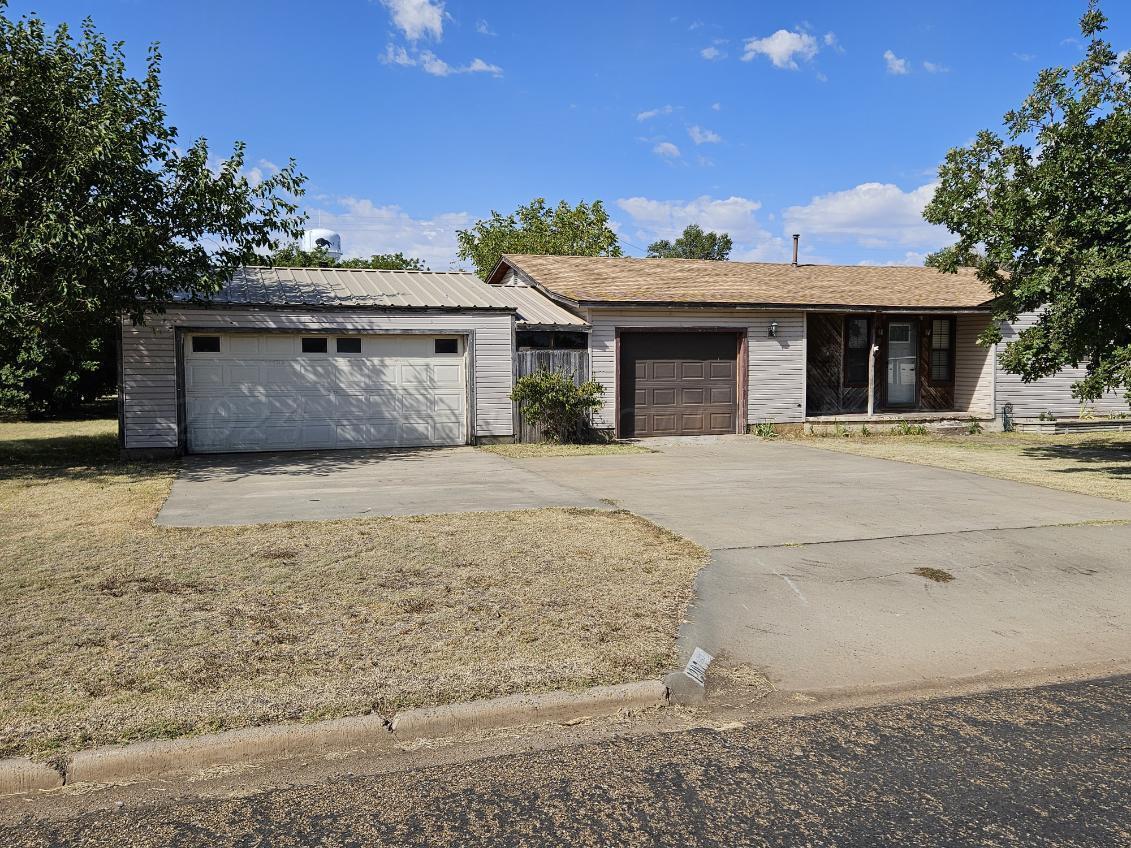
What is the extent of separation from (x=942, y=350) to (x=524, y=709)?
20.4 metres

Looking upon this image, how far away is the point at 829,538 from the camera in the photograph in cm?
780

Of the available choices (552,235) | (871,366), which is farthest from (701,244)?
(871,366)

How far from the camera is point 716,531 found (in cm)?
810

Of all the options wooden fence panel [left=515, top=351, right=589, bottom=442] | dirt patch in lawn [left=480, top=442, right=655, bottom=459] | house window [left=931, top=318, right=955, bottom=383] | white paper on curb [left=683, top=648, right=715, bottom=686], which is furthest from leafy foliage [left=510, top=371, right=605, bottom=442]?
white paper on curb [left=683, top=648, right=715, bottom=686]

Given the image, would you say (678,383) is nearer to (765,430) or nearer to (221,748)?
(765,430)

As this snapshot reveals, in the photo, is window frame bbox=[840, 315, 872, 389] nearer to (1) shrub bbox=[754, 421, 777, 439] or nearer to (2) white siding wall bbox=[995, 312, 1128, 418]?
(2) white siding wall bbox=[995, 312, 1128, 418]

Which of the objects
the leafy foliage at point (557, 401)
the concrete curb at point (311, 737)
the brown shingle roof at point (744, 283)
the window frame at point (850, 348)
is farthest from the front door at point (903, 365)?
the concrete curb at point (311, 737)

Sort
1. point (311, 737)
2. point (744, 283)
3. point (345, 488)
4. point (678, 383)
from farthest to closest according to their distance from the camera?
point (744, 283), point (678, 383), point (345, 488), point (311, 737)

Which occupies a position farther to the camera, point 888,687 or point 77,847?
point 888,687

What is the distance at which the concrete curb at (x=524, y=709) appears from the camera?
13.0ft

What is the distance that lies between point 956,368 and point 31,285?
66.5 feet

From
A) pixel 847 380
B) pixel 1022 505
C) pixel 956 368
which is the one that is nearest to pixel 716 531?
pixel 1022 505

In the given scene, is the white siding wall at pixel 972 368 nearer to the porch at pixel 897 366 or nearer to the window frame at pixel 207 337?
the porch at pixel 897 366

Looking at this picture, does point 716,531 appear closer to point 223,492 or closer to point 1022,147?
point 223,492
